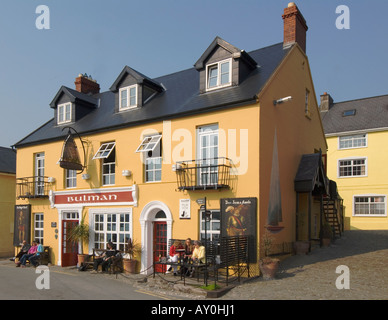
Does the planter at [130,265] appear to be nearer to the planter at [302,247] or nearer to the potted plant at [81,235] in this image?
the potted plant at [81,235]

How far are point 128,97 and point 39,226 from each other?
336 inches

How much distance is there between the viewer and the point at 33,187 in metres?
20.1

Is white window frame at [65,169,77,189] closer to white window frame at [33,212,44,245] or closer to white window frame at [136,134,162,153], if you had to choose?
white window frame at [33,212,44,245]

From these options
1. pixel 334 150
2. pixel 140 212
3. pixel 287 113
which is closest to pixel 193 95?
pixel 287 113

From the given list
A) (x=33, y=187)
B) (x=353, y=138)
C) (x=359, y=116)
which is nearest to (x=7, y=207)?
(x=33, y=187)

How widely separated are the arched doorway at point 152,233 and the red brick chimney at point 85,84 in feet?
38.4

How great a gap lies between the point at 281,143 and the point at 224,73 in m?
3.64

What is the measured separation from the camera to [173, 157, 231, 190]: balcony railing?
13227mm

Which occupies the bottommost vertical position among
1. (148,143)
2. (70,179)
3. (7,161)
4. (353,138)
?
(70,179)

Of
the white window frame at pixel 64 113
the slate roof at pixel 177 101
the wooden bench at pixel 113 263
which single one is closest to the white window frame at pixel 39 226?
the slate roof at pixel 177 101

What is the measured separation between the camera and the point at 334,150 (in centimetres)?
2945

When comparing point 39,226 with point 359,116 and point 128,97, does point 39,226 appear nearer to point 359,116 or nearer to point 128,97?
point 128,97

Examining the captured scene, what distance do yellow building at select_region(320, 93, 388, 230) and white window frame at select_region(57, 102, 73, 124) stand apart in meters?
19.8
